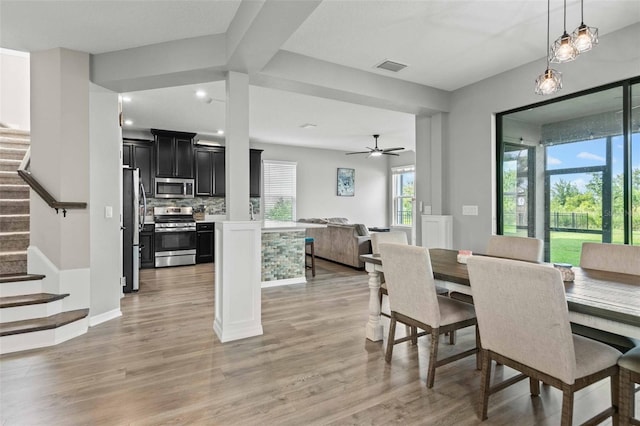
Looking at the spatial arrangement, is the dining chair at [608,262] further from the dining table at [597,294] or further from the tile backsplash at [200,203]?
the tile backsplash at [200,203]

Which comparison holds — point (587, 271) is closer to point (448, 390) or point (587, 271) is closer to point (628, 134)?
point (448, 390)

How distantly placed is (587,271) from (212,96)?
4588 mm

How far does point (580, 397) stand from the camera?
2.05 meters

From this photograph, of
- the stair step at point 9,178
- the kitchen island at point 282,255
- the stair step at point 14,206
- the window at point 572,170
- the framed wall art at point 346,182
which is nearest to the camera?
the window at point 572,170

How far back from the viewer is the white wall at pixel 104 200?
3408 millimetres

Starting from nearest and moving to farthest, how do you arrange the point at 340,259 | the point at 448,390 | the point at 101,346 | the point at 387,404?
the point at 387,404 < the point at 448,390 < the point at 101,346 < the point at 340,259

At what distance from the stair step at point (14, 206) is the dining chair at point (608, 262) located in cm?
538

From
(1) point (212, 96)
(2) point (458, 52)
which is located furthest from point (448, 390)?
(1) point (212, 96)

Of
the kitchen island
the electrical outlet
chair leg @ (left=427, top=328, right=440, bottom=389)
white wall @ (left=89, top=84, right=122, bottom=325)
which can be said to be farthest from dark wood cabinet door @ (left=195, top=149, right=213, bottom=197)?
chair leg @ (left=427, top=328, right=440, bottom=389)

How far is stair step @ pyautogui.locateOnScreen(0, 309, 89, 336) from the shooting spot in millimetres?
2727

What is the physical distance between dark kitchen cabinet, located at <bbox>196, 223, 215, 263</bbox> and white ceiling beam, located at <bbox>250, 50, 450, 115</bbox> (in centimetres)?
419

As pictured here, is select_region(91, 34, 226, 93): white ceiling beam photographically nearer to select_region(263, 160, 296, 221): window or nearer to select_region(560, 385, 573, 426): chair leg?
select_region(560, 385, 573, 426): chair leg

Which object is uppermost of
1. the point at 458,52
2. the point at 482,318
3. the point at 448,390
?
the point at 458,52

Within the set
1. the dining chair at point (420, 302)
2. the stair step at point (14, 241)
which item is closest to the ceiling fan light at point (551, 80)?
the dining chair at point (420, 302)
